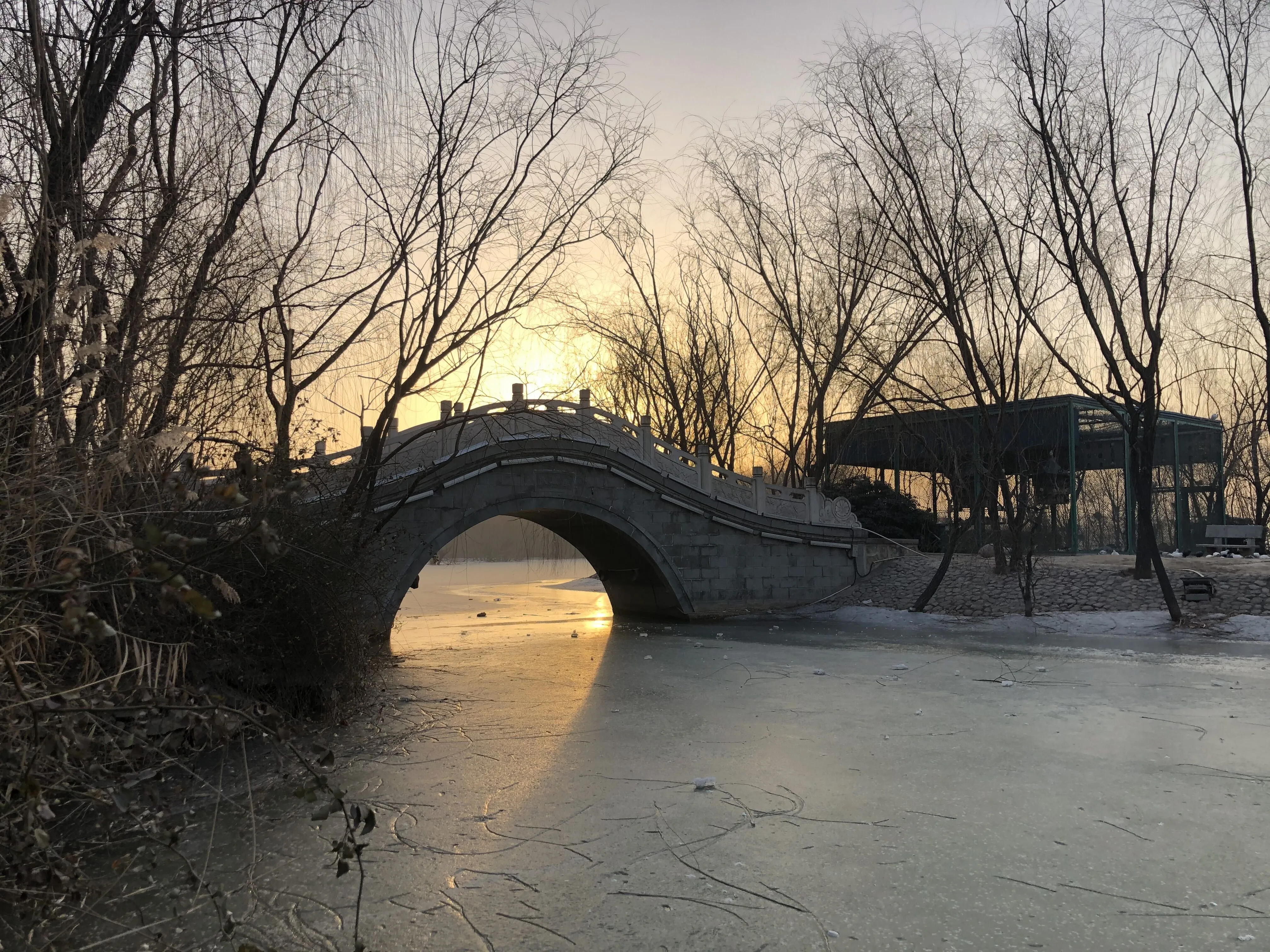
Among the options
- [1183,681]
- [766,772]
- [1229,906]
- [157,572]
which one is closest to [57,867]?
[157,572]

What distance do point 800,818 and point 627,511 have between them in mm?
10143

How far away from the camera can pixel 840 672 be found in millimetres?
8375

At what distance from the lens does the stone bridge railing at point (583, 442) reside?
353 inches

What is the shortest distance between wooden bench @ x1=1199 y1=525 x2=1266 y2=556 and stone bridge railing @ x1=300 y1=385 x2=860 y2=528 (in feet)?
22.0

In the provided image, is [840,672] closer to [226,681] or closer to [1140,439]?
[226,681]

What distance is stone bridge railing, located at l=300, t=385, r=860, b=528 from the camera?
8.96 meters

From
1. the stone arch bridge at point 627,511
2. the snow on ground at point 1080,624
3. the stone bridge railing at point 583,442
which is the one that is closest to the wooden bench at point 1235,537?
the stone arch bridge at point 627,511

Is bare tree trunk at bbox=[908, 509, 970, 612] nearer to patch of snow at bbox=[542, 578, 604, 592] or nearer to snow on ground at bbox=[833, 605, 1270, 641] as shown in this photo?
snow on ground at bbox=[833, 605, 1270, 641]

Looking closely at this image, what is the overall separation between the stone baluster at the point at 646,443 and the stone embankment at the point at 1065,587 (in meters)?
4.48

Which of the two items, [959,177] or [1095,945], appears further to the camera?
[959,177]

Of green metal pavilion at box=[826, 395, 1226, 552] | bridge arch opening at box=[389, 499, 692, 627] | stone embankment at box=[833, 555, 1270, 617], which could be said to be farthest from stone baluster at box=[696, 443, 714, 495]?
green metal pavilion at box=[826, 395, 1226, 552]

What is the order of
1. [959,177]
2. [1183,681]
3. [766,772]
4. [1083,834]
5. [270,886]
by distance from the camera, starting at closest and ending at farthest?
[270,886] < [1083,834] < [766,772] < [1183,681] < [959,177]

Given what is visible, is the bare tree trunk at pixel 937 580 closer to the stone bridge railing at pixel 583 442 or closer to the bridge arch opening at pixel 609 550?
the stone bridge railing at pixel 583 442

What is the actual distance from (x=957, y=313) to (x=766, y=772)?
9.90 m
